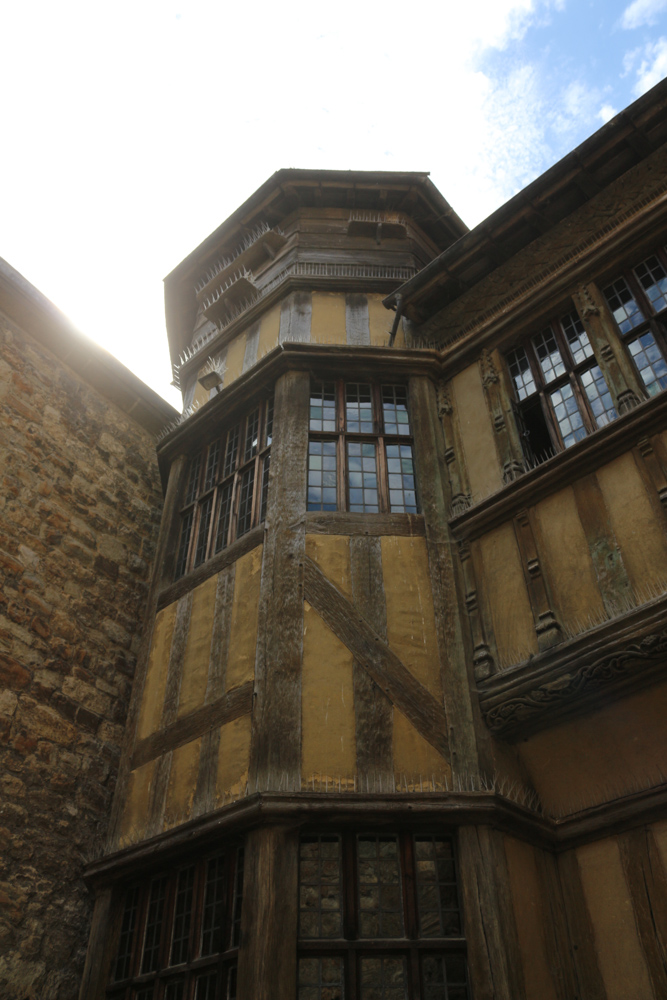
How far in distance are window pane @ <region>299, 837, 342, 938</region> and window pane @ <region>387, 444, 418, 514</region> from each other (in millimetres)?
3377

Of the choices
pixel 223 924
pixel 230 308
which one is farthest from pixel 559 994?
pixel 230 308

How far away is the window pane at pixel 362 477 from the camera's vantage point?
25.7 ft

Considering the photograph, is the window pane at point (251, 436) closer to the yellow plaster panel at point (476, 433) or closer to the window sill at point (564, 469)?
the yellow plaster panel at point (476, 433)

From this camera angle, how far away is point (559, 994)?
207 inches

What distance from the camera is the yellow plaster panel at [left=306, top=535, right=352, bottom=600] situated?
698cm

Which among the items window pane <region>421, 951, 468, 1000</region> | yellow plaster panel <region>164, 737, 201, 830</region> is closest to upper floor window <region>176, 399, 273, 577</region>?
yellow plaster panel <region>164, 737, 201, 830</region>

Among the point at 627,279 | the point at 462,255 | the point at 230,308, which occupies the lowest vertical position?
the point at 627,279

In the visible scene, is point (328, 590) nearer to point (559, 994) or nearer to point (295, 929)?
point (295, 929)

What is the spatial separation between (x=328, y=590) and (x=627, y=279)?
14.8 ft

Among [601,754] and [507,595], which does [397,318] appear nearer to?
[507,595]

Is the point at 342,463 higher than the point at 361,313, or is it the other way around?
the point at 361,313

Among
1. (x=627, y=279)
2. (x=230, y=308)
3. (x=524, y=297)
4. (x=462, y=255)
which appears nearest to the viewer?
(x=627, y=279)

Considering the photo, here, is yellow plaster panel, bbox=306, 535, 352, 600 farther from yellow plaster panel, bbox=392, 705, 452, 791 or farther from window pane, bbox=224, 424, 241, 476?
window pane, bbox=224, 424, 241, 476

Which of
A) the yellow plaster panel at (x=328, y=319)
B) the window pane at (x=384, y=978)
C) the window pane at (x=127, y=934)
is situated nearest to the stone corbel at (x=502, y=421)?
the yellow plaster panel at (x=328, y=319)
